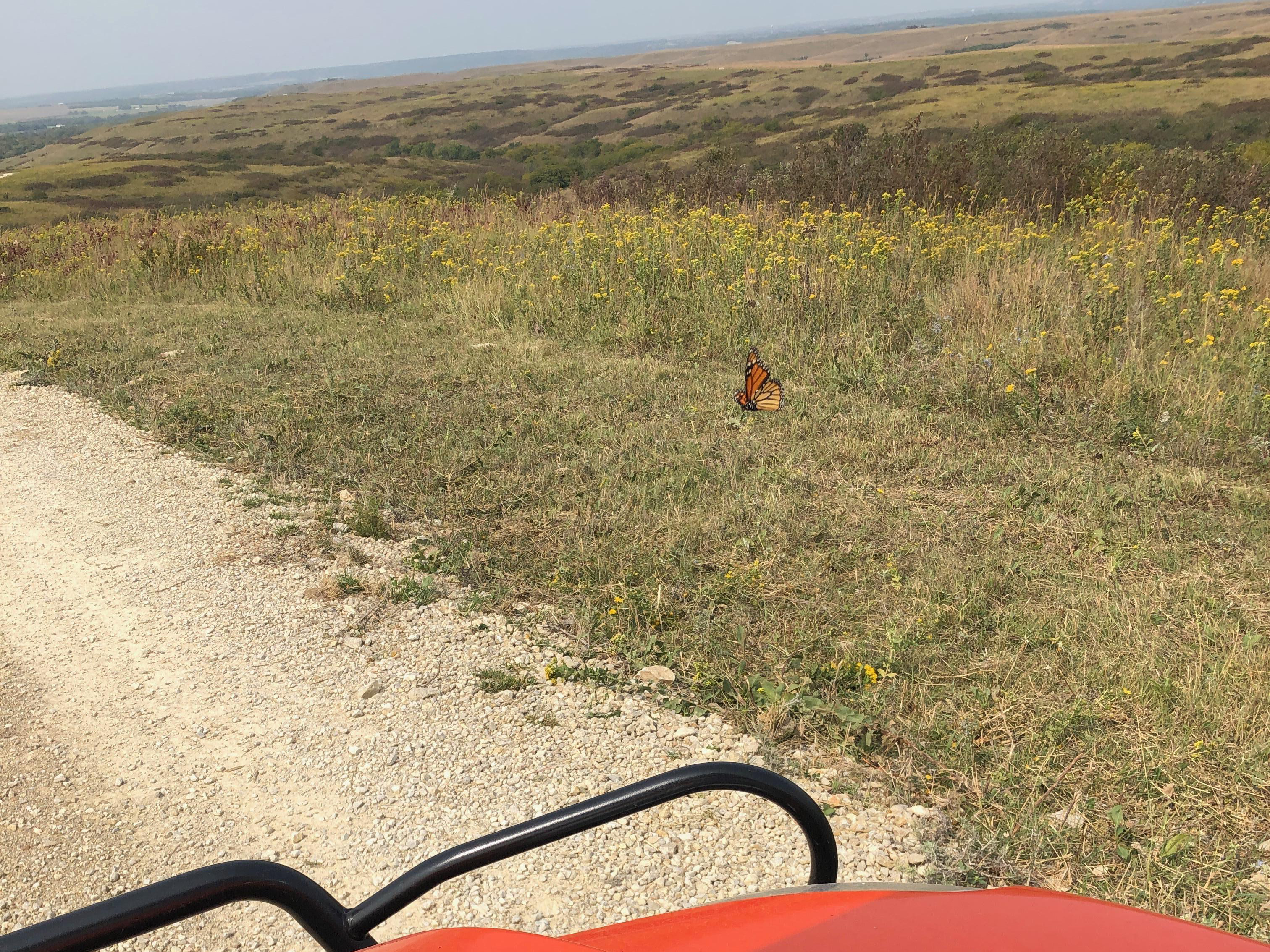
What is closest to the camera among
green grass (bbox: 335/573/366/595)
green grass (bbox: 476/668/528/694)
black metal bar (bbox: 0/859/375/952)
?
black metal bar (bbox: 0/859/375/952)

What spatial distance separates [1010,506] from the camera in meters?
5.18

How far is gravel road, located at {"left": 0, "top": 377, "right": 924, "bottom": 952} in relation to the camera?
2822mm

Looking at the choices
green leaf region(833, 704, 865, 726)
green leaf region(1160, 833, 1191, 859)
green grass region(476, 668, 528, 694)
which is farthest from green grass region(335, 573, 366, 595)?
green leaf region(1160, 833, 1191, 859)

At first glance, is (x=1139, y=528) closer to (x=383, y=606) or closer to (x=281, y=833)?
(x=383, y=606)

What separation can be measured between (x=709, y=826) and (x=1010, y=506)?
307cm

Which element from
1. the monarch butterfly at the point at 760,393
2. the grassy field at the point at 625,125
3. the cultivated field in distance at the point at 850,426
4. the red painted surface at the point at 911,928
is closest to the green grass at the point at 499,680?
the cultivated field in distance at the point at 850,426

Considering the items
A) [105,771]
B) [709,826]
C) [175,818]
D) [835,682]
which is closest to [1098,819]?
[835,682]

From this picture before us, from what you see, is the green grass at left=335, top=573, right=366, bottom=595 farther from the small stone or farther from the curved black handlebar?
the curved black handlebar

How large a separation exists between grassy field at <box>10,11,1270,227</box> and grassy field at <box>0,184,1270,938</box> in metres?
7.66

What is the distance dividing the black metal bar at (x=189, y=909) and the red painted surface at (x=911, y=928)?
0.92ft

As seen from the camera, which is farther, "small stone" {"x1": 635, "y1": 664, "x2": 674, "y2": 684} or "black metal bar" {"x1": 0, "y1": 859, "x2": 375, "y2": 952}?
"small stone" {"x1": 635, "y1": 664, "x2": 674, "y2": 684}

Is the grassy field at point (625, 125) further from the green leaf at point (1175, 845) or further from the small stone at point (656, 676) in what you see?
the green leaf at point (1175, 845)

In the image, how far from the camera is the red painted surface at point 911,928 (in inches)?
50.6

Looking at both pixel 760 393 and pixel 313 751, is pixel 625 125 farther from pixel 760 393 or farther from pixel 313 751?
pixel 313 751
